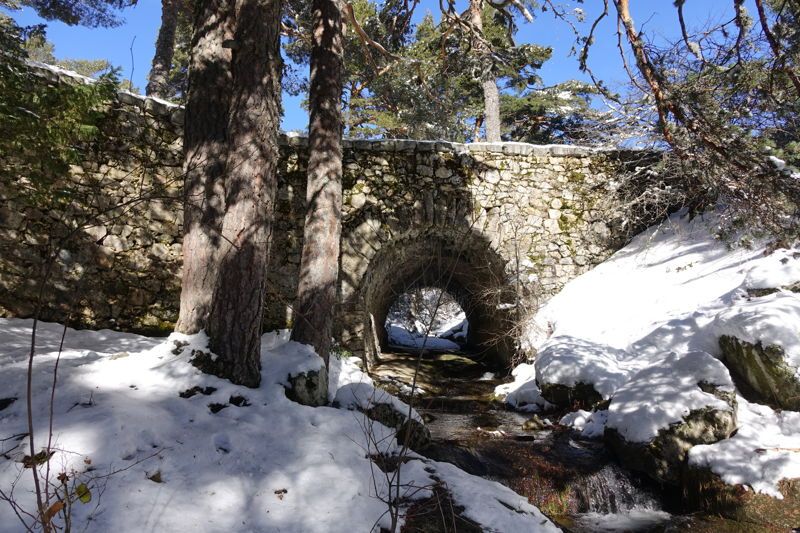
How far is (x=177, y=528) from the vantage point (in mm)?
1866

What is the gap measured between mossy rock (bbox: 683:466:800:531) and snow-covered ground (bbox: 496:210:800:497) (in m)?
0.08

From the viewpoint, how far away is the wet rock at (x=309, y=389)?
365cm

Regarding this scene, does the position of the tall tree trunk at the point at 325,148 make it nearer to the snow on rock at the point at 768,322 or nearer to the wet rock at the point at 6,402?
the wet rock at the point at 6,402

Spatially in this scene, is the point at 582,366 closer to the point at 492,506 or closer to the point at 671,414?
the point at 671,414

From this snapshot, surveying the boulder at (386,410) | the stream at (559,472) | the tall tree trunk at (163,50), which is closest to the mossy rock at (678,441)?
the stream at (559,472)

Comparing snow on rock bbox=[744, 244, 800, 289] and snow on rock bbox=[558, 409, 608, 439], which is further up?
snow on rock bbox=[744, 244, 800, 289]

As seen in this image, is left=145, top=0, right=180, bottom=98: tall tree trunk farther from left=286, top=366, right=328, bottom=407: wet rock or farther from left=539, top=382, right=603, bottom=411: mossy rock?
left=539, top=382, right=603, bottom=411: mossy rock

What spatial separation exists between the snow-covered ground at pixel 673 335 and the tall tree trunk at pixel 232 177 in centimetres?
402

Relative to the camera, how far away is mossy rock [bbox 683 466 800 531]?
3.42 m

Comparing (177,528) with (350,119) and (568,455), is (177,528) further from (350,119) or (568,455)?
(350,119)

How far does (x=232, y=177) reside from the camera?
361 centimetres

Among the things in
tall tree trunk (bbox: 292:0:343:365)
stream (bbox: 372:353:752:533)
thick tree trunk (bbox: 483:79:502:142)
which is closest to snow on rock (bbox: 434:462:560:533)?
stream (bbox: 372:353:752:533)

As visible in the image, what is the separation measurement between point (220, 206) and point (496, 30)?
12.8m

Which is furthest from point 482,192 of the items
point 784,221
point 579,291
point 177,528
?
point 177,528
